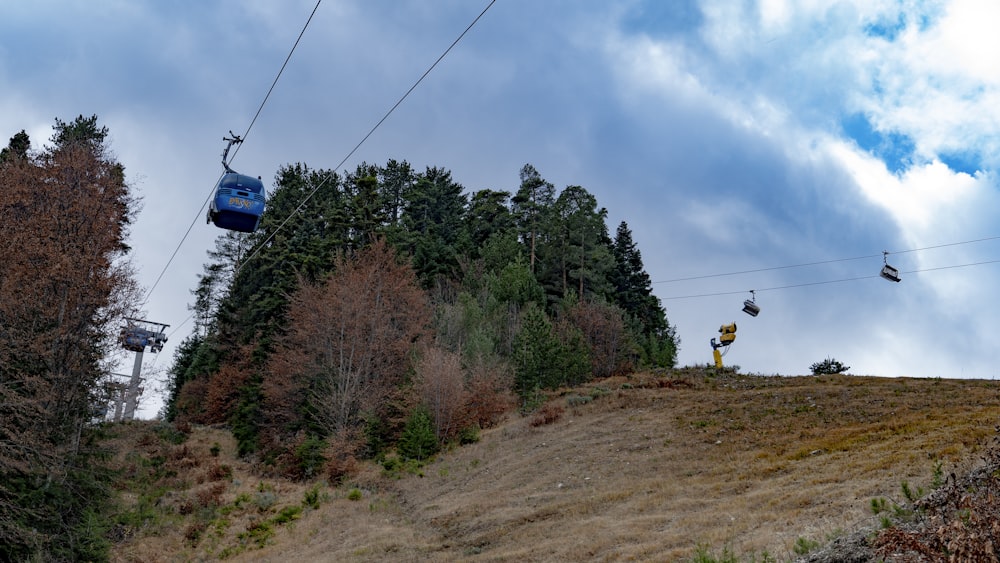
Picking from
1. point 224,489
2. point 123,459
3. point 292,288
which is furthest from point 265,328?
point 224,489

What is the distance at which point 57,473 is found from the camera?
19.9 metres

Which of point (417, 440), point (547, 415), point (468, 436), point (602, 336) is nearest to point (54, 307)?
point (417, 440)

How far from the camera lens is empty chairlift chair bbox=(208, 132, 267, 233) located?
21.2 m

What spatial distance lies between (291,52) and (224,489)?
25733 mm

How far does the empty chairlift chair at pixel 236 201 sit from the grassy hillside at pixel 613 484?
11.0 meters

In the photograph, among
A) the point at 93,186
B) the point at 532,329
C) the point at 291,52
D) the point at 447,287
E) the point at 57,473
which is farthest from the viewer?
the point at 447,287

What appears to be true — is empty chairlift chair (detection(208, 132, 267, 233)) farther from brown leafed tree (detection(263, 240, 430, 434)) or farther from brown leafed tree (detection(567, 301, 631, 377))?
brown leafed tree (detection(567, 301, 631, 377))

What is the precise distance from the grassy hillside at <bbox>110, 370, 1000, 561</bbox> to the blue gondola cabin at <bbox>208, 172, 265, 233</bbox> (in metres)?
11.0

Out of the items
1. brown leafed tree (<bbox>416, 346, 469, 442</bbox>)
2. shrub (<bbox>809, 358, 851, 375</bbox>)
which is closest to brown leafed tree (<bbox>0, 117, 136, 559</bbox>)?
brown leafed tree (<bbox>416, 346, 469, 442</bbox>)

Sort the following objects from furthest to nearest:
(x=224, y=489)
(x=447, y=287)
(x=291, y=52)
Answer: (x=447, y=287) < (x=224, y=489) < (x=291, y=52)

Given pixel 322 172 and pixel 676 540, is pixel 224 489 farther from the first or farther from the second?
pixel 322 172

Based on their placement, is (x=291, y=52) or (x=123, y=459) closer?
(x=291, y=52)

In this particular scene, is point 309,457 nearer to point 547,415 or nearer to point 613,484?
point 547,415

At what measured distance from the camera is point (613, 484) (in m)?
23.9
